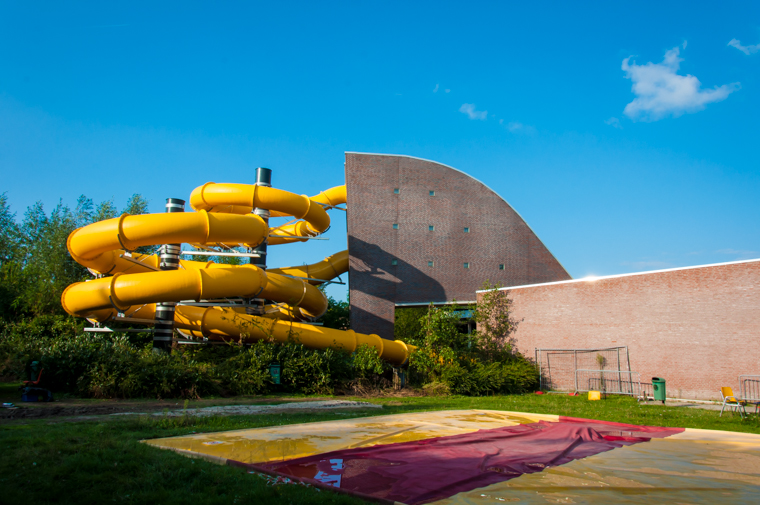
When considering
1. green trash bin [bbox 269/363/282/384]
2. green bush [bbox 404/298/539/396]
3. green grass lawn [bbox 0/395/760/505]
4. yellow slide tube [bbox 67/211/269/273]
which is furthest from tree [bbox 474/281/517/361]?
green grass lawn [bbox 0/395/760/505]

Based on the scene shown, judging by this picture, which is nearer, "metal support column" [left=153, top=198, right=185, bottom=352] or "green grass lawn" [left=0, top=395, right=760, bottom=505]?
"green grass lawn" [left=0, top=395, right=760, bottom=505]

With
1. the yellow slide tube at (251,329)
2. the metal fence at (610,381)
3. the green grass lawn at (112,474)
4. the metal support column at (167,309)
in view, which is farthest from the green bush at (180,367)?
the metal fence at (610,381)

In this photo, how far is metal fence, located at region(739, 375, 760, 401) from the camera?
16.5 meters

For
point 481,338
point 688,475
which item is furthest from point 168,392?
point 481,338

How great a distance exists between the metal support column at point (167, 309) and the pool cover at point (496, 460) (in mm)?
10244

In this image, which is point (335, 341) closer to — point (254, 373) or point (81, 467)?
point (254, 373)

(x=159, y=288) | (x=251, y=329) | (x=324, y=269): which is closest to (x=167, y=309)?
(x=251, y=329)

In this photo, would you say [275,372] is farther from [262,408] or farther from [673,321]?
[673,321]

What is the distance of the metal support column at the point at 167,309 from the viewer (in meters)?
16.7

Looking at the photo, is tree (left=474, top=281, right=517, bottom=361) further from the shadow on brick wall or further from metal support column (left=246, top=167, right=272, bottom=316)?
metal support column (left=246, top=167, right=272, bottom=316)

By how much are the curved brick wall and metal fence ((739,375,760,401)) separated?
12.8 m

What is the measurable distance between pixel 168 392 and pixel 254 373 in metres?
3.00

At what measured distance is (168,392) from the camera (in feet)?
43.1

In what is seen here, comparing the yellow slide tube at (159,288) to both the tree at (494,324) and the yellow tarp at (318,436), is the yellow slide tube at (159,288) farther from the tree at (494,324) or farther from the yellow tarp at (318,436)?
the tree at (494,324)
